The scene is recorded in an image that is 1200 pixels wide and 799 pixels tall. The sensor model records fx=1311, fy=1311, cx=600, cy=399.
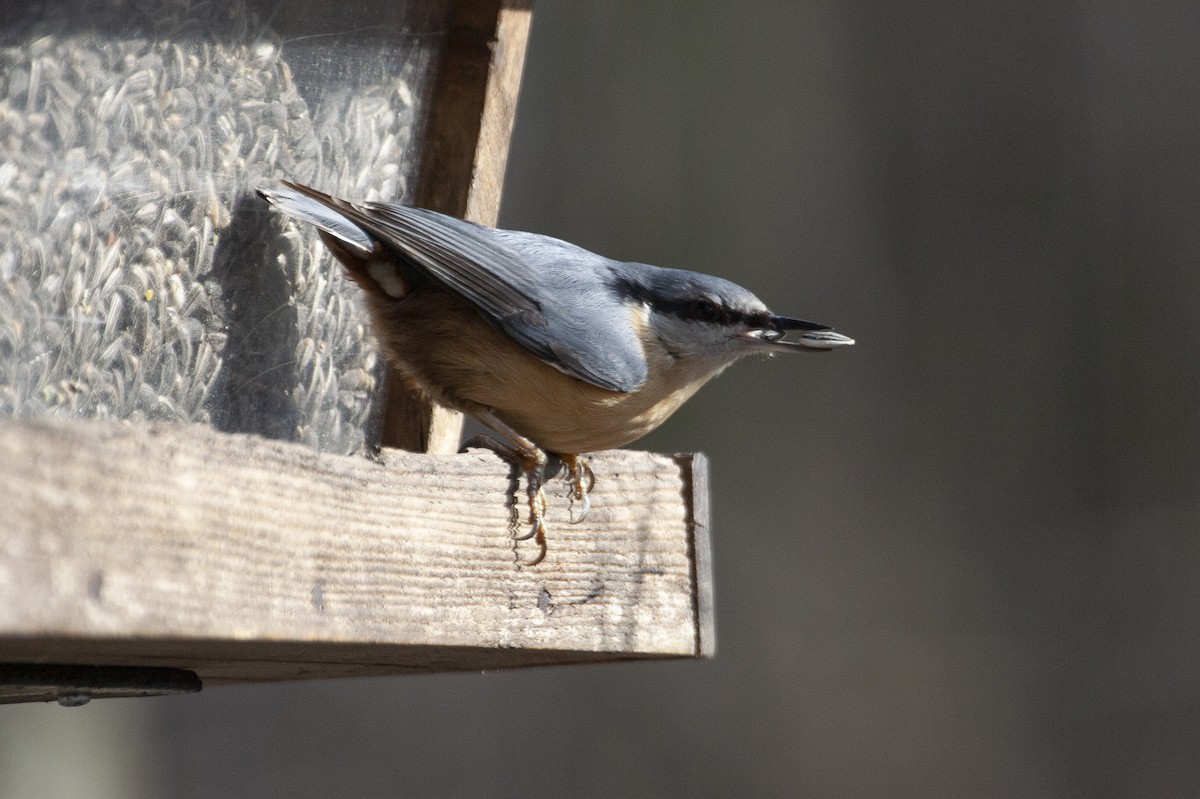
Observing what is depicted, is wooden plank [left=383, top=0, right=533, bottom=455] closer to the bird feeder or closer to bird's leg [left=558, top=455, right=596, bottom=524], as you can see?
the bird feeder

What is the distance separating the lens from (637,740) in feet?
16.7

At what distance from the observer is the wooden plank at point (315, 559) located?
1229mm

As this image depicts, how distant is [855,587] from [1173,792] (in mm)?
1365

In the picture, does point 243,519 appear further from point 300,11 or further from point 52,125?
point 300,11

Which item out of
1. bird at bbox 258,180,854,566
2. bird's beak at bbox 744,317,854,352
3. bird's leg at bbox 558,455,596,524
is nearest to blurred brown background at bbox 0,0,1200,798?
bird's beak at bbox 744,317,854,352

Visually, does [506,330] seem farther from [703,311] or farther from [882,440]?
[882,440]

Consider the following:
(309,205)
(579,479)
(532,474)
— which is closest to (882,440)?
(579,479)

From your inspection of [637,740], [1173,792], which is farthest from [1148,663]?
→ [637,740]

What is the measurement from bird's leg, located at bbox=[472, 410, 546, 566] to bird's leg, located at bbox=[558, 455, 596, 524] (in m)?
0.05

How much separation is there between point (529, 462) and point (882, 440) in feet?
12.1

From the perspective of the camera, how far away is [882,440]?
5516 millimetres

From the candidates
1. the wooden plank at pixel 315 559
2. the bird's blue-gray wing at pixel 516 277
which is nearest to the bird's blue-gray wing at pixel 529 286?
the bird's blue-gray wing at pixel 516 277

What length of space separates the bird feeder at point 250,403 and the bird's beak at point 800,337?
1.54ft

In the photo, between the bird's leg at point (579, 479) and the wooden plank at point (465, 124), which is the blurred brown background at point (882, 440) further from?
the bird's leg at point (579, 479)
